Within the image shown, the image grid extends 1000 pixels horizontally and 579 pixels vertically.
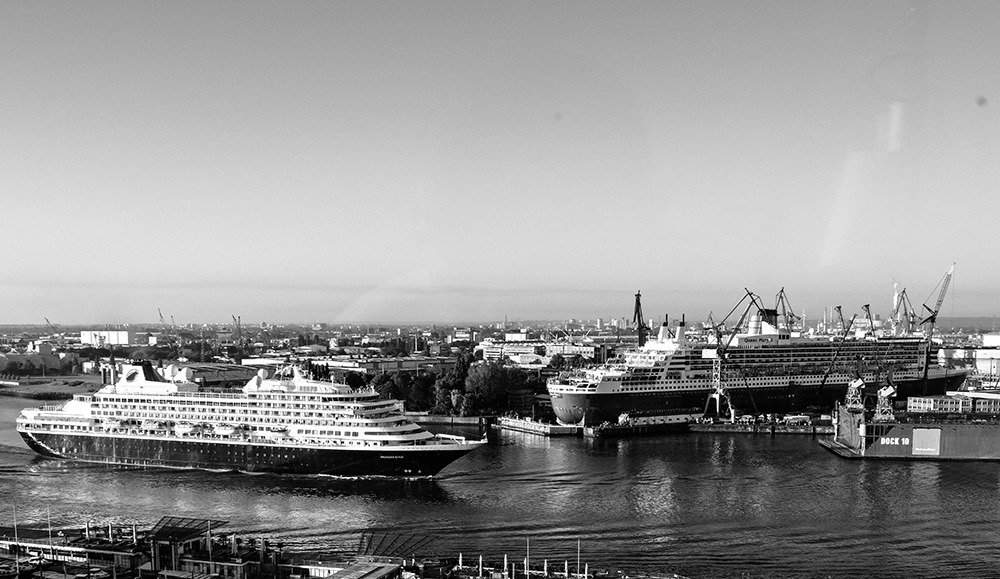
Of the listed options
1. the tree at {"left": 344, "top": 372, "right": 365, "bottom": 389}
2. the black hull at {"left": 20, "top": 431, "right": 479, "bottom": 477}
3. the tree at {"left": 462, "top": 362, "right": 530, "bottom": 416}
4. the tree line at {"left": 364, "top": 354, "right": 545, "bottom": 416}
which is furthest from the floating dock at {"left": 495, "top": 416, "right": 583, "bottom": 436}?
the tree at {"left": 344, "top": 372, "right": 365, "bottom": 389}

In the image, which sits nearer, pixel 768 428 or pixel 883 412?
pixel 883 412

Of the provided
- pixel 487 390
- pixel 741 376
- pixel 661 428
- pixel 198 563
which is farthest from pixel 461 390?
pixel 198 563

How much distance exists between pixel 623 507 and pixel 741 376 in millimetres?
10925

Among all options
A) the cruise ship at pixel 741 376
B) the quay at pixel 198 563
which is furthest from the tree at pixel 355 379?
the quay at pixel 198 563

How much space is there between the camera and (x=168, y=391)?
15828mm

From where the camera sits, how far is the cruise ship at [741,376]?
67.4ft

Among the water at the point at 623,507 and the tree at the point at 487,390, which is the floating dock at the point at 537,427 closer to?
the tree at the point at 487,390

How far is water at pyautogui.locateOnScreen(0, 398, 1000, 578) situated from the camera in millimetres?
Answer: 9766

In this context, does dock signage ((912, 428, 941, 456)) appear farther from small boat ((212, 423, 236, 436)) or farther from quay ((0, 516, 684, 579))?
small boat ((212, 423, 236, 436))

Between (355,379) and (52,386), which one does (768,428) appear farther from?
(52,386)

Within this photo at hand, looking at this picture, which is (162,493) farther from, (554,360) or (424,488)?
(554,360)

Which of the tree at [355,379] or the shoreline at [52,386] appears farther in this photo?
the shoreline at [52,386]

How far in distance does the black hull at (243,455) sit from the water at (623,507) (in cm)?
23

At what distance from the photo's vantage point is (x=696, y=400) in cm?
2178
